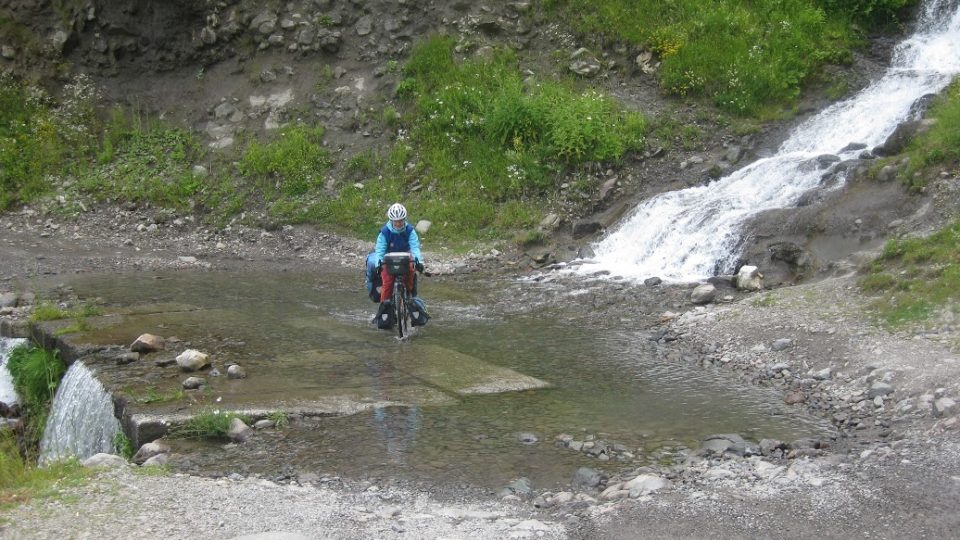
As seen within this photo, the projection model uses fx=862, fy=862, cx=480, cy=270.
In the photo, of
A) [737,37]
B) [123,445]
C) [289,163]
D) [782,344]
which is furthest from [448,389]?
[737,37]

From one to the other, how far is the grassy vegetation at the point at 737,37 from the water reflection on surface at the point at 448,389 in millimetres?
10712

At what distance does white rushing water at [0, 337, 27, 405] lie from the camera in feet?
39.6

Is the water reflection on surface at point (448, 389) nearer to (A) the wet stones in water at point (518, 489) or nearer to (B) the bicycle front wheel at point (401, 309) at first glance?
(A) the wet stones in water at point (518, 489)

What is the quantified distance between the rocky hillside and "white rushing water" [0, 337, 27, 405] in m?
11.0

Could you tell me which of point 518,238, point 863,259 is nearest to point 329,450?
point 863,259

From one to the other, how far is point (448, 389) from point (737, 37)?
1706 cm

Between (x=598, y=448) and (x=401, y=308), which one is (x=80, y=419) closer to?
(x=401, y=308)

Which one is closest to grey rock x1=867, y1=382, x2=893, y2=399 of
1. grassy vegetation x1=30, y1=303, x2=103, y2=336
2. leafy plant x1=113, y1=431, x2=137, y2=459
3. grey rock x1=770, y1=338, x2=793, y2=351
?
grey rock x1=770, y1=338, x2=793, y2=351

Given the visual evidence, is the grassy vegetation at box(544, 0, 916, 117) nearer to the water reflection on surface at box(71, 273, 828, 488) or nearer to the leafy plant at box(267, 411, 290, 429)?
the water reflection on surface at box(71, 273, 828, 488)

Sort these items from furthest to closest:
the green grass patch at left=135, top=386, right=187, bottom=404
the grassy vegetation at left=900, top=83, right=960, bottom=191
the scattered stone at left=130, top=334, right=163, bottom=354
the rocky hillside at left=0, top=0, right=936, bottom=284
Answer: the rocky hillside at left=0, top=0, right=936, bottom=284, the grassy vegetation at left=900, top=83, right=960, bottom=191, the scattered stone at left=130, top=334, right=163, bottom=354, the green grass patch at left=135, top=386, right=187, bottom=404

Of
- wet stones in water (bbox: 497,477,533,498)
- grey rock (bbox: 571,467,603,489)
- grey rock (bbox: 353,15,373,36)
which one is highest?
grey rock (bbox: 353,15,373,36)

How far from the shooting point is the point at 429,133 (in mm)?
22703

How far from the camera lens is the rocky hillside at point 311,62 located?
→ 21.6 meters

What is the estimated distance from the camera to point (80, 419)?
32.2 ft
